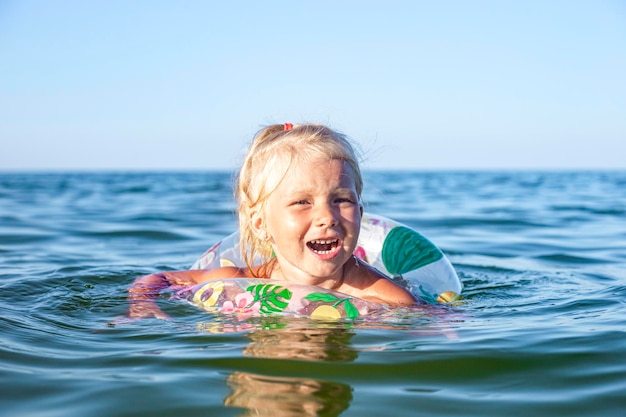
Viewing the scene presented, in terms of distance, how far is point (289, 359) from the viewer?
263 cm

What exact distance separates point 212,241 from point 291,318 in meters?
4.72

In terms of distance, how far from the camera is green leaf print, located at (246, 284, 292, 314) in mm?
3504

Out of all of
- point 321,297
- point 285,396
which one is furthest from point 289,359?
point 321,297

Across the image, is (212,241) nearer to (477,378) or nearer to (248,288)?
(248,288)

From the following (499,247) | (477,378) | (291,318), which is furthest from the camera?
(499,247)

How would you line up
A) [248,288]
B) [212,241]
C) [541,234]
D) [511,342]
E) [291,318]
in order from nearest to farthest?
1. [511,342]
2. [291,318]
3. [248,288]
4. [212,241]
5. [541,234]

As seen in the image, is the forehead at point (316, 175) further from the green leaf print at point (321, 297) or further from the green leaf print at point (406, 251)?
the green leaf print at point (406, 251)

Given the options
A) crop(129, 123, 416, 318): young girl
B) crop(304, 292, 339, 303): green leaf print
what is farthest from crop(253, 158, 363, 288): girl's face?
crop(304, 292, 339, 303): green leaf print

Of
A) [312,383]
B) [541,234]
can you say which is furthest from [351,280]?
[541,234]

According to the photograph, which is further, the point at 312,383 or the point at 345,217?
the point at 345,217

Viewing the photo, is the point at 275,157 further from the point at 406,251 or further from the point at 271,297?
the point at 406,251

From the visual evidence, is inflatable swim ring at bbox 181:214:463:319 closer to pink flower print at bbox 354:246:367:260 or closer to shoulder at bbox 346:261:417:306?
pink flower print at bbox 354:246:367:260

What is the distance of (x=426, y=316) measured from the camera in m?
3.54

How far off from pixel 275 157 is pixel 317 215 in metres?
0.38
